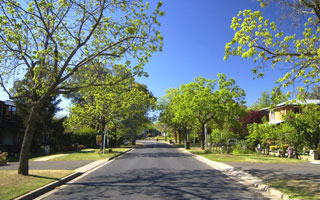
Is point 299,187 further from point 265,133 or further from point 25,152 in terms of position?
point 265,133

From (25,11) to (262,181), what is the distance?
37.5 feet

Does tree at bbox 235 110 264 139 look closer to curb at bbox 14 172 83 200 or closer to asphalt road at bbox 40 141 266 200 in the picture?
asphalt road at bbox 40 141 266 200

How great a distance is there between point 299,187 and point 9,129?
30059 millimetres

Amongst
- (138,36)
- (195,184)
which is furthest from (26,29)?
(195,184)

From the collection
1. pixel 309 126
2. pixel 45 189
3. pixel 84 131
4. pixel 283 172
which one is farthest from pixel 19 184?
pixel 84 131

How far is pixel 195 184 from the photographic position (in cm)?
970

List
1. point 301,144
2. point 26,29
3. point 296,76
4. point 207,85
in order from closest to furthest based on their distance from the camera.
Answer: point 296,76
point 26,29
point 301,144
point 207,85

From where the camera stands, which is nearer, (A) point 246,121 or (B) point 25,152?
(B) point 25,152

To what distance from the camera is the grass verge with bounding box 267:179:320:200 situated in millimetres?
7402

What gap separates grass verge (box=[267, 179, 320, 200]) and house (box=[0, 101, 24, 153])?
1085 inches

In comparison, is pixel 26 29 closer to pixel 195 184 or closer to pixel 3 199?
pixel 3 199

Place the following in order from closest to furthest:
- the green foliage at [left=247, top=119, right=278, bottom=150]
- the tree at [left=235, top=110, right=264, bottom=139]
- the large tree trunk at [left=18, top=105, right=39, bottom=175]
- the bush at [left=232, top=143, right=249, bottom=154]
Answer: the large tree trunk at [left=18, top=105, right=39, bottom=175] → the green foliage at [left=247, top=119, right=278, bottom=150] → the bush at [left=232, top=143, right=249, bottom=154] → the tree at [left=235, top=110, right=264, bottom=139]

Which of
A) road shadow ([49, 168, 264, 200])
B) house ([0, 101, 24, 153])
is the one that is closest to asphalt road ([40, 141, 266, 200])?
road shadow ([49, 168, 264, 200])

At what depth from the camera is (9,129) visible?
2975 cm
